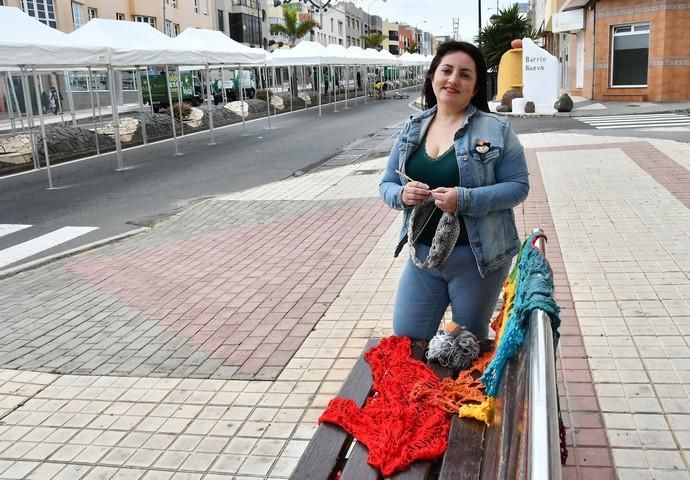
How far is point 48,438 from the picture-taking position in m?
3.65

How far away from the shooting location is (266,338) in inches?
192

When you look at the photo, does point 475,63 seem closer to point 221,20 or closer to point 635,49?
point 635,49

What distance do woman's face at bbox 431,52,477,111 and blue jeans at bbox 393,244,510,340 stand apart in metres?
0.61

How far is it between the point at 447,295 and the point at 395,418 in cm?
79

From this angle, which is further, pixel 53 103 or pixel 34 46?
pixel 53 103

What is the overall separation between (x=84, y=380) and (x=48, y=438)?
75 centimetres

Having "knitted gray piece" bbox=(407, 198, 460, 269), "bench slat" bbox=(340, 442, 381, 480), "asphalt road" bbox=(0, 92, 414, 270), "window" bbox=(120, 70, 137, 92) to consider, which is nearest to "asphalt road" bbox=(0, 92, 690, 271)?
"asphalt road" bbox=(0, 92, 414, 270)

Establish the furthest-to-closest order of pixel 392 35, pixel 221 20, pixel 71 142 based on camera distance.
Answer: pixel 392 35, pixel 221 20, pixel 71 142

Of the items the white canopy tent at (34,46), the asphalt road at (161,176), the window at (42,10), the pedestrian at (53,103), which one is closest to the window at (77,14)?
the window at (42,10)

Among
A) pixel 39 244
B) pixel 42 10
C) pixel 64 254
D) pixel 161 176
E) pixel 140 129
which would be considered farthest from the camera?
pixel 42 10

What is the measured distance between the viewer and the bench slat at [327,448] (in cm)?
215

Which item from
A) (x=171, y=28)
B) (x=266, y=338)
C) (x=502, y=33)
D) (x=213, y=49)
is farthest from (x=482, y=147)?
(x=171, y=28)

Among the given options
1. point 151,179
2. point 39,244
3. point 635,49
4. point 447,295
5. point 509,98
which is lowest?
point 39,244

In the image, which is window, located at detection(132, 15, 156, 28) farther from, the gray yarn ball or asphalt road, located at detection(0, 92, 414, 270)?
the gray yarn ball
